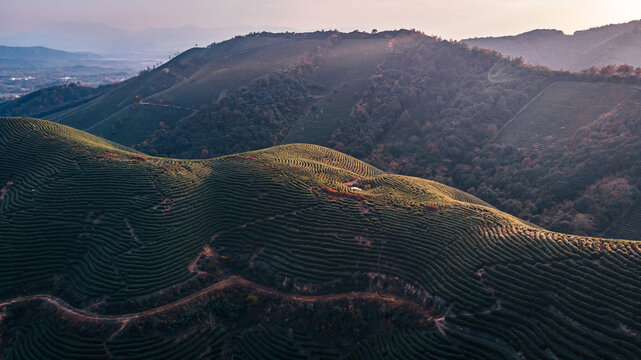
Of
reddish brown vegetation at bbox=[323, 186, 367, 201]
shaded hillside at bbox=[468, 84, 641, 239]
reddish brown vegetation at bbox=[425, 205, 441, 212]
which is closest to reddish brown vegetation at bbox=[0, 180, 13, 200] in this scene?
reddish brown vegetation at bbox=[323, 186, 367, 201]

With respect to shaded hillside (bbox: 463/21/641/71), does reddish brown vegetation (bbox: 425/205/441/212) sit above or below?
below

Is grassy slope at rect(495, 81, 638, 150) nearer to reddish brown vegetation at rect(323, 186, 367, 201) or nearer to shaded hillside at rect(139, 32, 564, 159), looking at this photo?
shaded hillside at rect(139, 32, 564, 159)

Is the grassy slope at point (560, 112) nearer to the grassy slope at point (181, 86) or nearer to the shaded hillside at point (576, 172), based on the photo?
the shaded hillside at point (576, 172)

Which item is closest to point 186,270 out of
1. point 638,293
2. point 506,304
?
point 506,304

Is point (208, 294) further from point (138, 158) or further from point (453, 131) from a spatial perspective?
point (453, 131)

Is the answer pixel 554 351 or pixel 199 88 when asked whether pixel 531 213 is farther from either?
pixel 199 88

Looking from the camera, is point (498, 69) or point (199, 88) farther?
point (199, 88)

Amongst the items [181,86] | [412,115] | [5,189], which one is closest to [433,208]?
[5,189]

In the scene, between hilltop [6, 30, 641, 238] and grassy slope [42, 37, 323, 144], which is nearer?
hilltop [6, 30, 641, 238]
